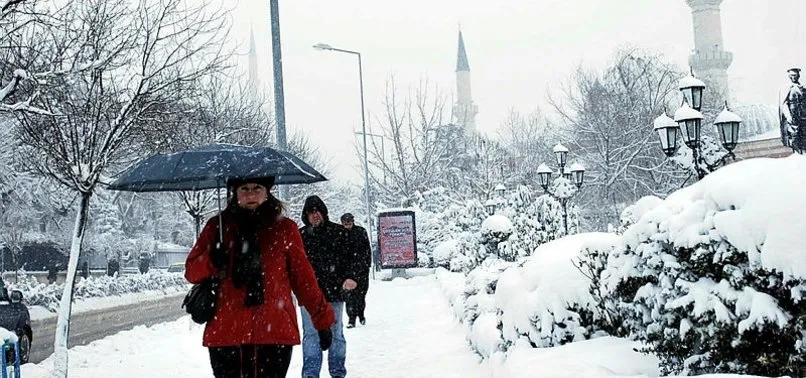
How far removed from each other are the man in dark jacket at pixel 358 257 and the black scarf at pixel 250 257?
13.3ft

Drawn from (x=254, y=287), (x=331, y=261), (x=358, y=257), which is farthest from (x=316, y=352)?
(x=254, y=287)

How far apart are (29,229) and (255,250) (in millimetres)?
41277

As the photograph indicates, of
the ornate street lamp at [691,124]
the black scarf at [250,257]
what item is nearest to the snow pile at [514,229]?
the ornate street lamp at [691,124]

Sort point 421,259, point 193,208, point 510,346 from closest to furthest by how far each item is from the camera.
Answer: point 510,346 < point 193,208 < point 421,259

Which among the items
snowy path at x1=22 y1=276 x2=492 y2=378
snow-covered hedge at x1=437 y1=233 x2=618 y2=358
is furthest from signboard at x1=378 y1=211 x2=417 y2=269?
snow-covered hedge at x1=437 y1=233 x2=618 y2=358

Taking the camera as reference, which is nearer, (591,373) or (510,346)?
(591,373)

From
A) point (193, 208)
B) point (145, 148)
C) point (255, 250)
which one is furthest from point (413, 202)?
point (255, 250)

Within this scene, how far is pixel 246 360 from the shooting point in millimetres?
4168

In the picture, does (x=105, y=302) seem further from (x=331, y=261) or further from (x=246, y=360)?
(x=246, y=360)

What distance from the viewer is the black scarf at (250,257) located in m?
4.12

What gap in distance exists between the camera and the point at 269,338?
4.16 m

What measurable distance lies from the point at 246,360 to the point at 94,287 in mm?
29569

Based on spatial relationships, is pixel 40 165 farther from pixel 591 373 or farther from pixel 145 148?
pixel 591 373

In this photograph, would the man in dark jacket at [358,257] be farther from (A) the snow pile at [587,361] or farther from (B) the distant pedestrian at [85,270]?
(B) the distant pedestrian at [85,270]
